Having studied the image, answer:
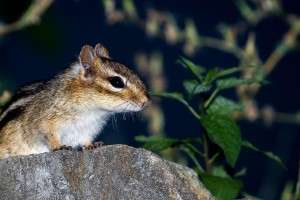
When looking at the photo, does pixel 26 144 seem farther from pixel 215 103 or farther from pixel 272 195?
pixel 272 195

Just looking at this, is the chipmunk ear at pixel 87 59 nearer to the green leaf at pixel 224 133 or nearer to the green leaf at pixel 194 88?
the green leaf at pixel 194 88

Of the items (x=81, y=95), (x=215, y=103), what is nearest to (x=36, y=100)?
(x=81, y=95)

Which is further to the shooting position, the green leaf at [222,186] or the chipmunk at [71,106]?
the chipmunk at [71,106]

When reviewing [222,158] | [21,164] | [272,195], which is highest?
[21,164]

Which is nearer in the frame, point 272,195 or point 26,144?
point 26,144

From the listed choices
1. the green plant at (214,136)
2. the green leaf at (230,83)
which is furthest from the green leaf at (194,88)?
the green leaf at (230,83)

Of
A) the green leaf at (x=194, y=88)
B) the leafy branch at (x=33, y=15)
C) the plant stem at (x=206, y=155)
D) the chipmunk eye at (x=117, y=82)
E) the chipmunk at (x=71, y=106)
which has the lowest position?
the plant stem at (x=206, y=155)

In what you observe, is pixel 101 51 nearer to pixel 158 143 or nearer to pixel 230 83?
pixel 158 143
